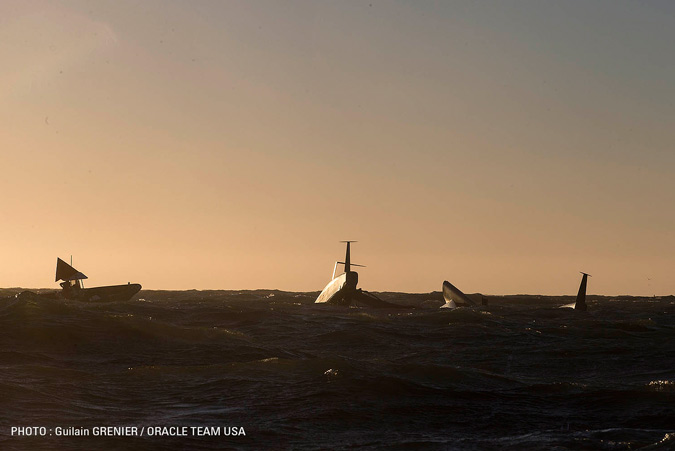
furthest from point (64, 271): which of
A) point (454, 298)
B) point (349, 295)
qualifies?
point (454, 298)

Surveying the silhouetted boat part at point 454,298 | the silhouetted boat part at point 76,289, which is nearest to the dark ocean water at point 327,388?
the silhouetted boat part at point 454,298

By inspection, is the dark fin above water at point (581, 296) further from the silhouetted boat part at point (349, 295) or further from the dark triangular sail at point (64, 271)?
the dark triangular sail at point (64, 271)

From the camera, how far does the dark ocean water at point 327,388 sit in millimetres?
19109

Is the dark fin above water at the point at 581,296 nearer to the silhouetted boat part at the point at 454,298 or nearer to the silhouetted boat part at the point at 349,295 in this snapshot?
the silhouetted boat part at the point at 454,298

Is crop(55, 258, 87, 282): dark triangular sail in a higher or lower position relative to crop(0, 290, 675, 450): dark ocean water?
higher

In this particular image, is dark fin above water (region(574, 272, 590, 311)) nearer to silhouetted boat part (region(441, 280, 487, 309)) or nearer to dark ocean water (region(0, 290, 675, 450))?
silhouetted boat part (region(441, 280, 487, 309))

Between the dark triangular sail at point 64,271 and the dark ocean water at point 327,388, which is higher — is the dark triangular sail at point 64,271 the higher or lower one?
the higher one

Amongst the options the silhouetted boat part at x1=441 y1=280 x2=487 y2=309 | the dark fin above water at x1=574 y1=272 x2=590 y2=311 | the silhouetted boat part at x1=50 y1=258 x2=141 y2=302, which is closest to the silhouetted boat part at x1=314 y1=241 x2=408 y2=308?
the silhouetted boat part at x1=441 y1=280 x2=487 y2=309

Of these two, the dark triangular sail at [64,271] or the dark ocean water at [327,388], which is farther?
the dark triangular sail at [64,271]

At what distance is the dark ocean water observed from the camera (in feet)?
62.7

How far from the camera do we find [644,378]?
32156 millimetres

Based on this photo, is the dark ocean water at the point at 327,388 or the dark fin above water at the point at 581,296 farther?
the dark fin above water at the point at 581,296

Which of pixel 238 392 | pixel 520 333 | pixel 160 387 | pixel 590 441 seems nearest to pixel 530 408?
pixel 590 441

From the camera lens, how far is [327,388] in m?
26.1
